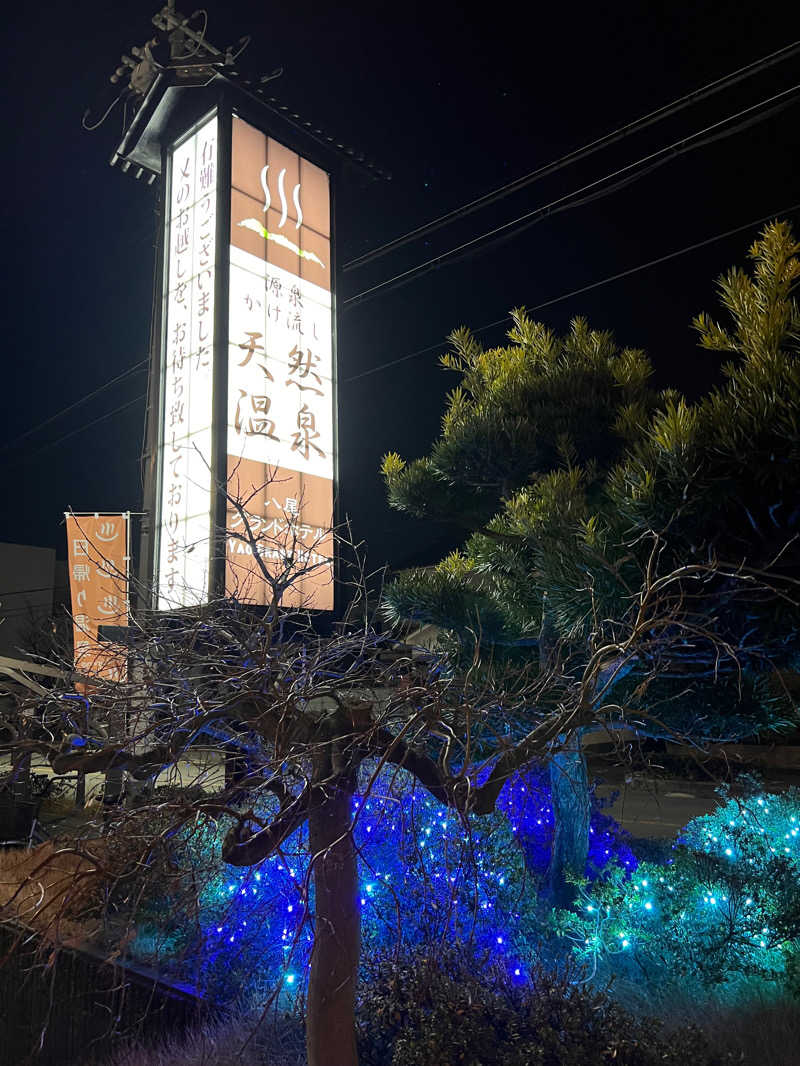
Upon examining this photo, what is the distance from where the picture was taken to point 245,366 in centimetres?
784

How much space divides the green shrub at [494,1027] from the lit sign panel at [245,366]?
3944 millimetres

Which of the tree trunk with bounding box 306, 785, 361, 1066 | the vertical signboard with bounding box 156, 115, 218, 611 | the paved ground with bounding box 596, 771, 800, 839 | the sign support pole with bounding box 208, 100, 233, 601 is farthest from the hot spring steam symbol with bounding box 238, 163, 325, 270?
the paved ground with bounding box 596, 771, 800, 839

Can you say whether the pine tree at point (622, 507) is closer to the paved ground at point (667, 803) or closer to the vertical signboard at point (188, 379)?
the vertical signboard at point (188, 379)

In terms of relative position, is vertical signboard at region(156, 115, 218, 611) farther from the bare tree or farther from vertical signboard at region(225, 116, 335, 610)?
the bare tree

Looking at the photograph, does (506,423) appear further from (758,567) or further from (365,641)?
(365,641)

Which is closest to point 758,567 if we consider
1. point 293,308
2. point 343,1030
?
point 343,1030

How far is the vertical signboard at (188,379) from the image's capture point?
7746 mm

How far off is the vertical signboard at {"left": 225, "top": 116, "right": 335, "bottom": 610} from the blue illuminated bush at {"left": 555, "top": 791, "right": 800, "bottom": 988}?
3.72 m

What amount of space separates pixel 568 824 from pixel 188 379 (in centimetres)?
569

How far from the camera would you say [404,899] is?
5.86 metres

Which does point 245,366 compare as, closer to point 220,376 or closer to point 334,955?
point 220,376

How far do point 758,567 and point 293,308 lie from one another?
18.9 ft

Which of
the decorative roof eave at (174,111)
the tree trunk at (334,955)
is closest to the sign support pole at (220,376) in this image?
the decorative roof eave at (174,111)

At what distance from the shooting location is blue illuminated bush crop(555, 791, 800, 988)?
5.32 metres
